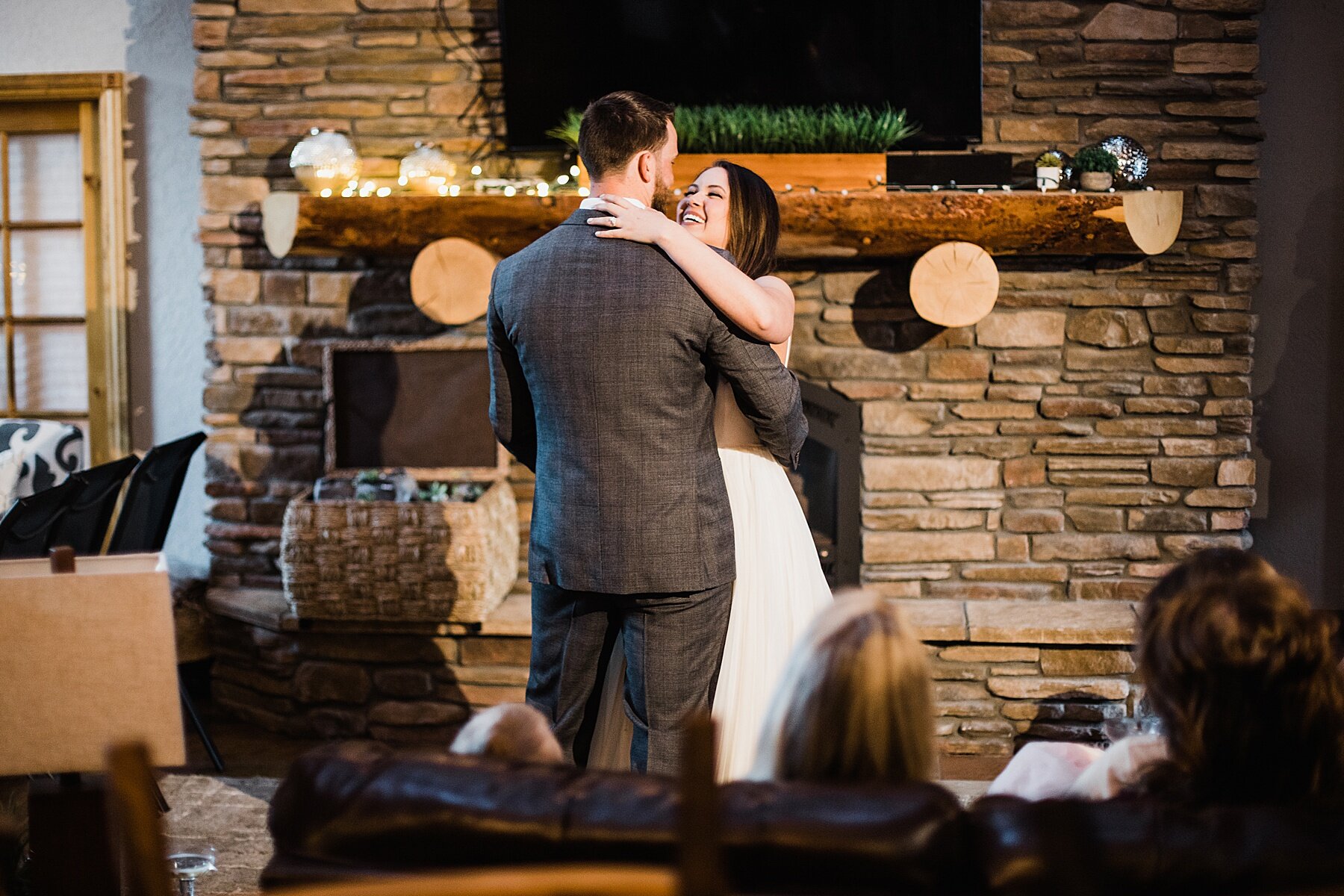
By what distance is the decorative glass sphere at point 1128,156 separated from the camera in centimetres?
335

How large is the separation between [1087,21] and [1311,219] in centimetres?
101

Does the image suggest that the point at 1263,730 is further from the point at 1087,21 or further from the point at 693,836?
the point at 1087,21

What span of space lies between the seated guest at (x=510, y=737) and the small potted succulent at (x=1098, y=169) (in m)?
2.72

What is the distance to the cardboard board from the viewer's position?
131 cm

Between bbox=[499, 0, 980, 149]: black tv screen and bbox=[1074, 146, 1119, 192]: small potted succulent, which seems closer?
bbox=[1074, 146, 1119, 192]: small potted succulent

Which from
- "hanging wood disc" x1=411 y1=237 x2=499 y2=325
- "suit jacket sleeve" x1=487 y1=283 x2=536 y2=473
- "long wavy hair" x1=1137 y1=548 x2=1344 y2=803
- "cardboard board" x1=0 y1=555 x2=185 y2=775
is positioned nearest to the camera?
"long wavy hair" x1=1137 y1=548 x2=1344 y2=803

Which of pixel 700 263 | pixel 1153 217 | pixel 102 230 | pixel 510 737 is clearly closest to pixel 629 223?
pixel 700 263

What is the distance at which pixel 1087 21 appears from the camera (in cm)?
350

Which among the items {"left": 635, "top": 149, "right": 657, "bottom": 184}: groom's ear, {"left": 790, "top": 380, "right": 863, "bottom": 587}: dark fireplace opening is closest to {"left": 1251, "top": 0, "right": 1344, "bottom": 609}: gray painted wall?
{"left": 790, "top": 380, "right": 863, "bottom": 587}: dark fireplace opening

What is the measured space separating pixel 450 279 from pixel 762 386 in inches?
70.7

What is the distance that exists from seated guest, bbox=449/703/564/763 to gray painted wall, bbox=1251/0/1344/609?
10.8 feet

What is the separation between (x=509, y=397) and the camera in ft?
7.00

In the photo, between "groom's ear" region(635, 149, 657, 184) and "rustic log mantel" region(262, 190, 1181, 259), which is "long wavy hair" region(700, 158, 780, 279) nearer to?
"groom's ear" region(635, 149, 657, 184)

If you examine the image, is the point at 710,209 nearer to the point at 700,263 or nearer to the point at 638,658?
the point at 700,263
